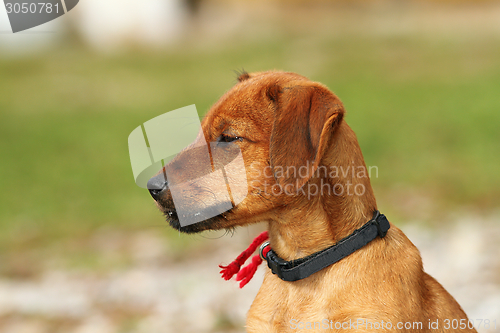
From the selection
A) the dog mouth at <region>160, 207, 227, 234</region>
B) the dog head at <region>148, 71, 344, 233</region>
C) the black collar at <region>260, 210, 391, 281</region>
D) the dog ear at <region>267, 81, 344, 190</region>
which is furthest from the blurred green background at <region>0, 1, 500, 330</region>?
the dog ear at <region>267, 81, 344, 190</region>

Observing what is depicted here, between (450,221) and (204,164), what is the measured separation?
7949 mm

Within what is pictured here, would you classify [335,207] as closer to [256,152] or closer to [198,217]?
[256,152]

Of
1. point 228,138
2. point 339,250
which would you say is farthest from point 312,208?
point 228,138

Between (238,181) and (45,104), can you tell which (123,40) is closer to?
(45,104)

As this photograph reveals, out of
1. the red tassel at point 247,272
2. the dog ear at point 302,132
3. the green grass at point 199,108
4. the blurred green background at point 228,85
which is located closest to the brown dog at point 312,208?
the dog ear at point 302,132

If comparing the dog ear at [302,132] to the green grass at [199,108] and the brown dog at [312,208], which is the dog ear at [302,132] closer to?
the brown dog at [312,208]

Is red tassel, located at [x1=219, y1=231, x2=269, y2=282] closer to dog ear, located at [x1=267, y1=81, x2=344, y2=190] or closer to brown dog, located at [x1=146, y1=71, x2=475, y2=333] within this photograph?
brown dog, located at [x1=146, y1=71, x2=475, y2=333]

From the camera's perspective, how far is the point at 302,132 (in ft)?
10.2

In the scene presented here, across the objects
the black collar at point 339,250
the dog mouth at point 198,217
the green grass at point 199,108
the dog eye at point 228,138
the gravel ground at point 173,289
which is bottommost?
the green grass at point 199,108

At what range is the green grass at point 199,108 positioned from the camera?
12.1 meters

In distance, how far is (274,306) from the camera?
11.8 feet

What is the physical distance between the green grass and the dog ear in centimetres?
757

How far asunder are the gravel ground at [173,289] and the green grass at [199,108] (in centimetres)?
200

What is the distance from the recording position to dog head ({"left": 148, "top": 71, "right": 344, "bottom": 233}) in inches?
122
